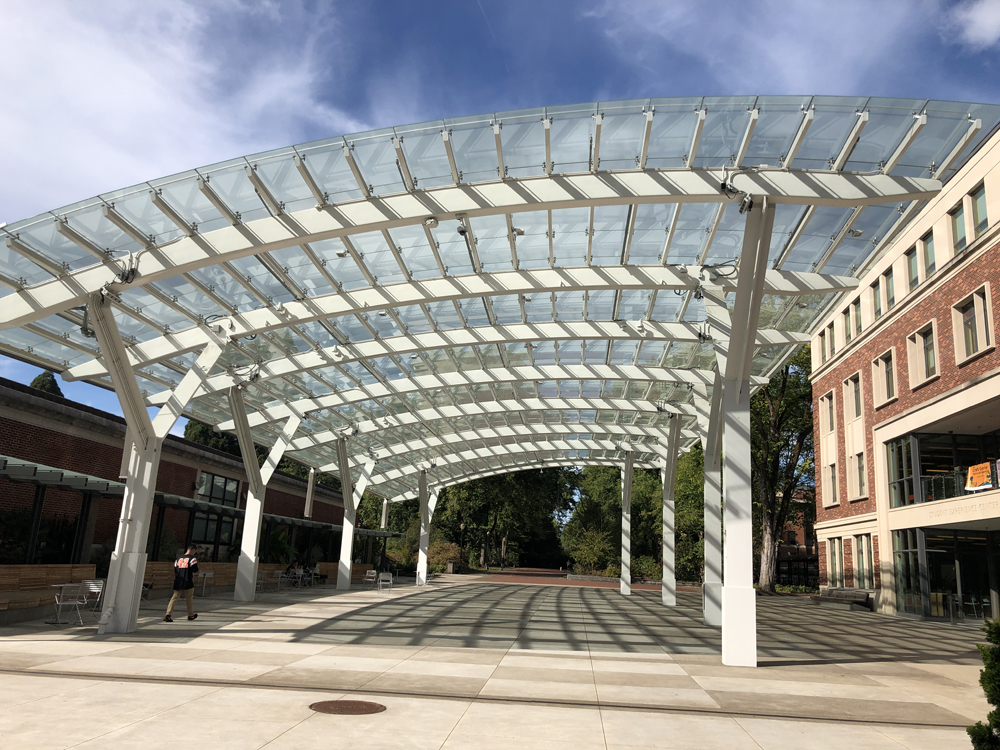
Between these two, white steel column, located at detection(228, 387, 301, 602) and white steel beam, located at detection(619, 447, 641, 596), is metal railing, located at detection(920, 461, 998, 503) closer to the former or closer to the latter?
white steel beam, located at detection(619, 447, 641, 596)

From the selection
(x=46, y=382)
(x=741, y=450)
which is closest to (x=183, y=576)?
(x=741, y=450)

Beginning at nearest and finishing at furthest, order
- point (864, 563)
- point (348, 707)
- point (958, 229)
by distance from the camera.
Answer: point (348, 707), point (958, 229), point (864, 563)

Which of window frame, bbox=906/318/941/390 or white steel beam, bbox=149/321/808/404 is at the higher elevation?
window frame, bbox=906/318/941/390

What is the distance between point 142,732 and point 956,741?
8067mm

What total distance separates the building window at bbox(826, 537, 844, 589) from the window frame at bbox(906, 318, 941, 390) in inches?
402

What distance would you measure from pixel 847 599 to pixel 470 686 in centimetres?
2446

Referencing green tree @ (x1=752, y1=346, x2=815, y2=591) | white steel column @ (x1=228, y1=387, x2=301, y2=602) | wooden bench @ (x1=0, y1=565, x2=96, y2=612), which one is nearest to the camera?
wooden bench @ (x1=0, y1=565, x2=96, y2=612)

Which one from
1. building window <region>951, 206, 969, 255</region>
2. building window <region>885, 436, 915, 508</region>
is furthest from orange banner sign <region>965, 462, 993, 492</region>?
building window <region>951, 206, 969, 255</region>

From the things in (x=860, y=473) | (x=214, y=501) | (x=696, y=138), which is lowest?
(x=214, y=501)

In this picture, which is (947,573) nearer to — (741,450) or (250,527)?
(741,450)

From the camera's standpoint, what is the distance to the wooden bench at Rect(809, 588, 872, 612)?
92.5 feet

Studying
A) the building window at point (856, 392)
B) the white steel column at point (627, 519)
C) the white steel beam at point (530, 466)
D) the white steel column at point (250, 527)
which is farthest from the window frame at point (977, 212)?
the white steel column at point (250, 527)

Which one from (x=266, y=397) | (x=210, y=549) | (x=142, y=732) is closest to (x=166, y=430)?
(x=266, y=397)

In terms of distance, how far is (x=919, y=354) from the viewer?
25062 mm
